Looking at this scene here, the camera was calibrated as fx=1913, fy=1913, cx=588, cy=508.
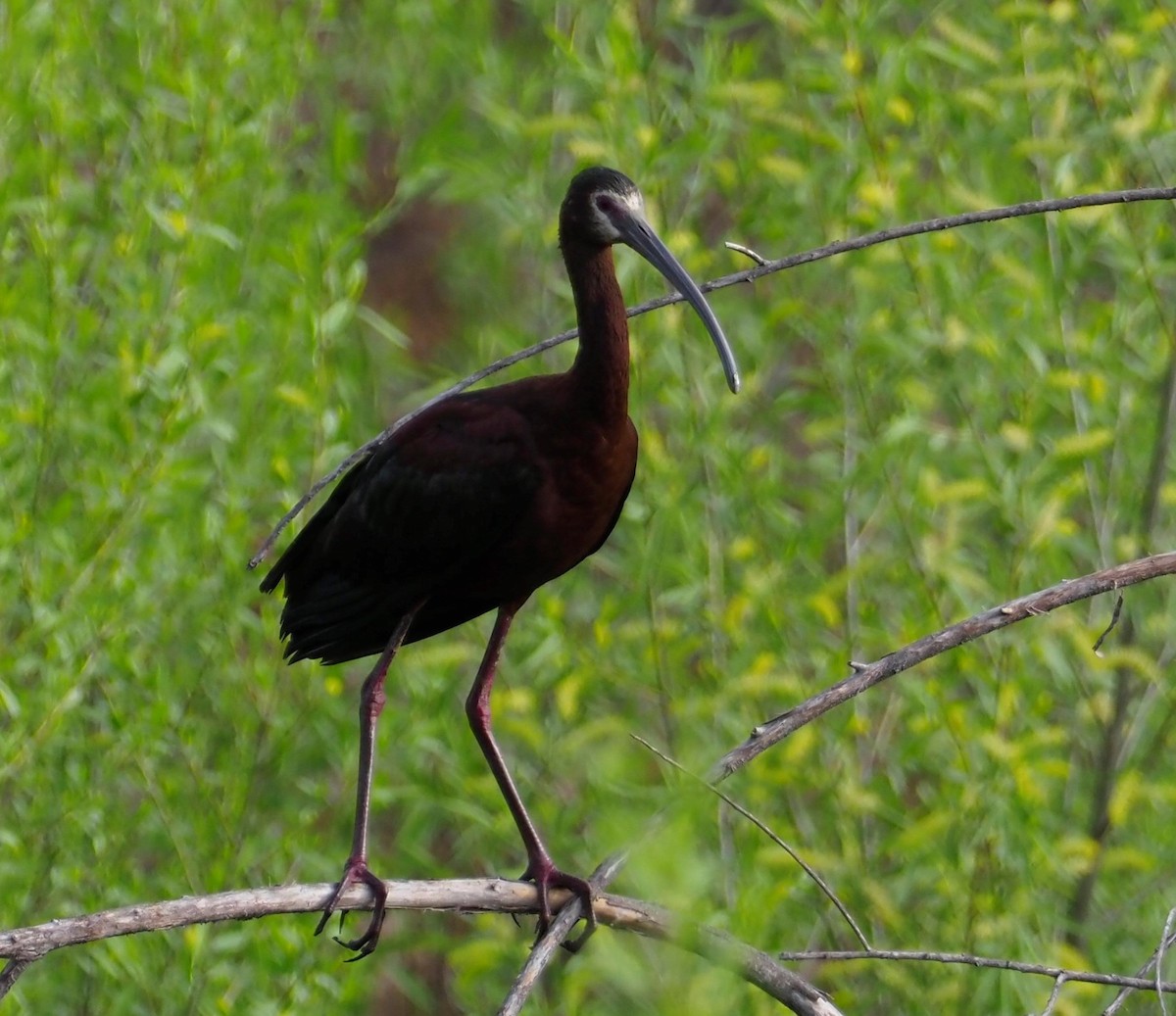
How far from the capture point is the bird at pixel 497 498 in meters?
3.66

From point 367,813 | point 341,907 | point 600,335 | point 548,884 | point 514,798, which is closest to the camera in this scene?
point 341,907

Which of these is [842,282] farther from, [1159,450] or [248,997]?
[248,997]

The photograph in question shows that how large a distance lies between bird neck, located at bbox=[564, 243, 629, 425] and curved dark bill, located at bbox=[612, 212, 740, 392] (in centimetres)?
9

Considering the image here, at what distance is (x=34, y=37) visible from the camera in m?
4.59

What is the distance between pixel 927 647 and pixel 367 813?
68.4 inches

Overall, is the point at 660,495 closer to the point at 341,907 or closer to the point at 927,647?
the point at 341,907

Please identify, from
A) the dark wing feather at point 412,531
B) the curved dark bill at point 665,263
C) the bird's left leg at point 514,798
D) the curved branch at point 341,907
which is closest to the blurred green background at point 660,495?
the bird's left leg at point 514,798

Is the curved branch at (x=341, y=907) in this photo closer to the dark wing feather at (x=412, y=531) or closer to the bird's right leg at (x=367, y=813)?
the bird's right leg at (x=367, y=813)

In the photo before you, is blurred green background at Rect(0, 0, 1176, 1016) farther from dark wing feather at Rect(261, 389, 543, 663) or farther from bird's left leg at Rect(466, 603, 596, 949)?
dark wing feather at Rect(261, 389, 543, 663)

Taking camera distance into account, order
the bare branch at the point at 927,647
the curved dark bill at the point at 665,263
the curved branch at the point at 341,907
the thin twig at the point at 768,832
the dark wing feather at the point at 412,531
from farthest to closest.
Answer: the dark wing feather at the point at 412,531, the curved dark bill at the point at 665,263, the bare branch at the point at 927,647, the curved branch at the point at 341,907, the thin twig at the point at 768,832

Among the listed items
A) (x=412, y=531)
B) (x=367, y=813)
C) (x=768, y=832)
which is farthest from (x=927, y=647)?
(x=367, y=813)

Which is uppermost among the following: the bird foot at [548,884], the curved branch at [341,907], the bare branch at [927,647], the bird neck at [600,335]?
the bird neck at [600,335]

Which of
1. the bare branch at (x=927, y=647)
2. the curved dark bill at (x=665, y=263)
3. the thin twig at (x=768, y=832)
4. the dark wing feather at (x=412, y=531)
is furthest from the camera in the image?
the dark wing feather at (x=412, y=531)

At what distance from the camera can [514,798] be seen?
4.23 m
